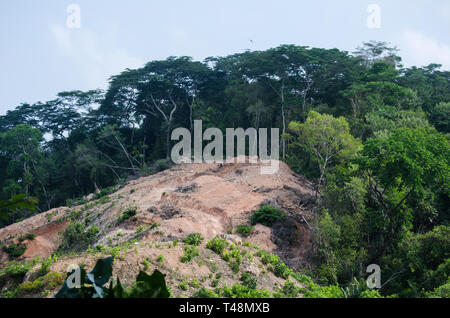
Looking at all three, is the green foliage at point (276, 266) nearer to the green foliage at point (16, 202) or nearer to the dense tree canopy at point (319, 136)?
the dense tree canopy at point (319, 136)

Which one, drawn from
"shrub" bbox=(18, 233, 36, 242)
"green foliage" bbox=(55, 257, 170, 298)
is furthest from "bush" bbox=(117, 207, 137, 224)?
"green foliage" bbox=(55, 257, 170, 298)

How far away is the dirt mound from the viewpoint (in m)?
16.1

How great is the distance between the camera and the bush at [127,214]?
1705 cm

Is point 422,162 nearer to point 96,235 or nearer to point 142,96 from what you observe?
point 96,235

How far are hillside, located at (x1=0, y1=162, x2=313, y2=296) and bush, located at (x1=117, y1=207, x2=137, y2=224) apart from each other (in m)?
0.06

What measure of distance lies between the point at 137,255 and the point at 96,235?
8.45 meters

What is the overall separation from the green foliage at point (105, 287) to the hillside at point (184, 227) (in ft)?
12.6

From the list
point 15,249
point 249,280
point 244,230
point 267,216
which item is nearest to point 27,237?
point 15,249

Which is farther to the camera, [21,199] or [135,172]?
[135,172]

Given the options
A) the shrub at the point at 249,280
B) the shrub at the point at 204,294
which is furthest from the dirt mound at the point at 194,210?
the shrub at the point at 204,294

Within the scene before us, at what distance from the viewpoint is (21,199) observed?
396cm

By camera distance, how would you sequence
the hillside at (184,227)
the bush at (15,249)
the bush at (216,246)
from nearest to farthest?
the hillside at (184,227) → the bush at (216,246) → the bush at (15,249)

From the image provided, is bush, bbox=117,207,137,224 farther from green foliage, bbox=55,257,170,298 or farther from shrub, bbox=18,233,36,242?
green foliage, bbox=55,257,170,298
